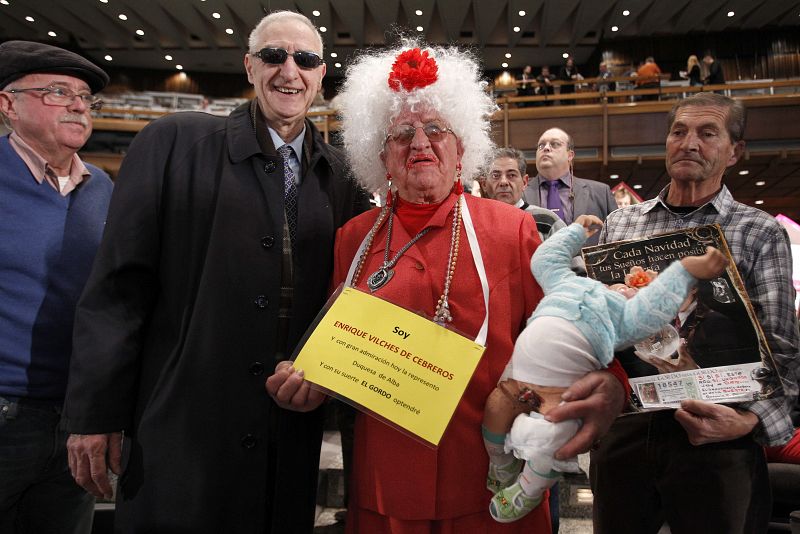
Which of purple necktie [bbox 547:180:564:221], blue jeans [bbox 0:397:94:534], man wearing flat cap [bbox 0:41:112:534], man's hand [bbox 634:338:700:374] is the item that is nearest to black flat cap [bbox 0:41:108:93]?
man wearing flat cap [bbox 0:41:112:534]

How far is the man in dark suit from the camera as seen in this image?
364 centimetres

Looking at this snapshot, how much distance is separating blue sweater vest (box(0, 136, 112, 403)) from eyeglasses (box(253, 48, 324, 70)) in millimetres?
832

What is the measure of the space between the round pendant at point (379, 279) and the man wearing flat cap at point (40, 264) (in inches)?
42.1

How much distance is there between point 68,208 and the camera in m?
1.71

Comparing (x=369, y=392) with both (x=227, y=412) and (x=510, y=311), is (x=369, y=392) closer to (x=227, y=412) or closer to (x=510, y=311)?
(x=510, y=311)

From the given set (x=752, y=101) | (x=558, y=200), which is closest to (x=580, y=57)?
(x=752, y=101)

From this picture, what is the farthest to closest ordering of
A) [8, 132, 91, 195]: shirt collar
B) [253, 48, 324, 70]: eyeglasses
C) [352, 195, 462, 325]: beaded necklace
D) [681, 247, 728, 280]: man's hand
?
[8, 132, 91, 195]: shirt collar, [253, 48, 324, 70]: eyeglasses, [352, 195, 462, 325]: beaded necklace, [681, 247, 728, 280]: man's hand

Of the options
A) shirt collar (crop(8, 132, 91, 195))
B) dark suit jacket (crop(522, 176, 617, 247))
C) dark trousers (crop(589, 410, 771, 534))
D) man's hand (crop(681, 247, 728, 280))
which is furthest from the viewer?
dark suit jacket (crop(522, 176, 617, 247))

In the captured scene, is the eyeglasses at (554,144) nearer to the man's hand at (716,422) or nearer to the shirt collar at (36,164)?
the man's hand at (716,422)

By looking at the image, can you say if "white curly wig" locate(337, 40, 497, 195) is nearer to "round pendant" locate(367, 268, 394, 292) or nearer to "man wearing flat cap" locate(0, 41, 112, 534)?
"round pendant" locate(367, 268, 394, 292)

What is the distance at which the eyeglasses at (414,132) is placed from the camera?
128 centimetres

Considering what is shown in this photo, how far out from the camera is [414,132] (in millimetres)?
1284

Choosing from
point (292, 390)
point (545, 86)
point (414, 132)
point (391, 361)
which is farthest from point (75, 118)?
point (545, 86)

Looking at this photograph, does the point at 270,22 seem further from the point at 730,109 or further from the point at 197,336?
the point at 730,109
